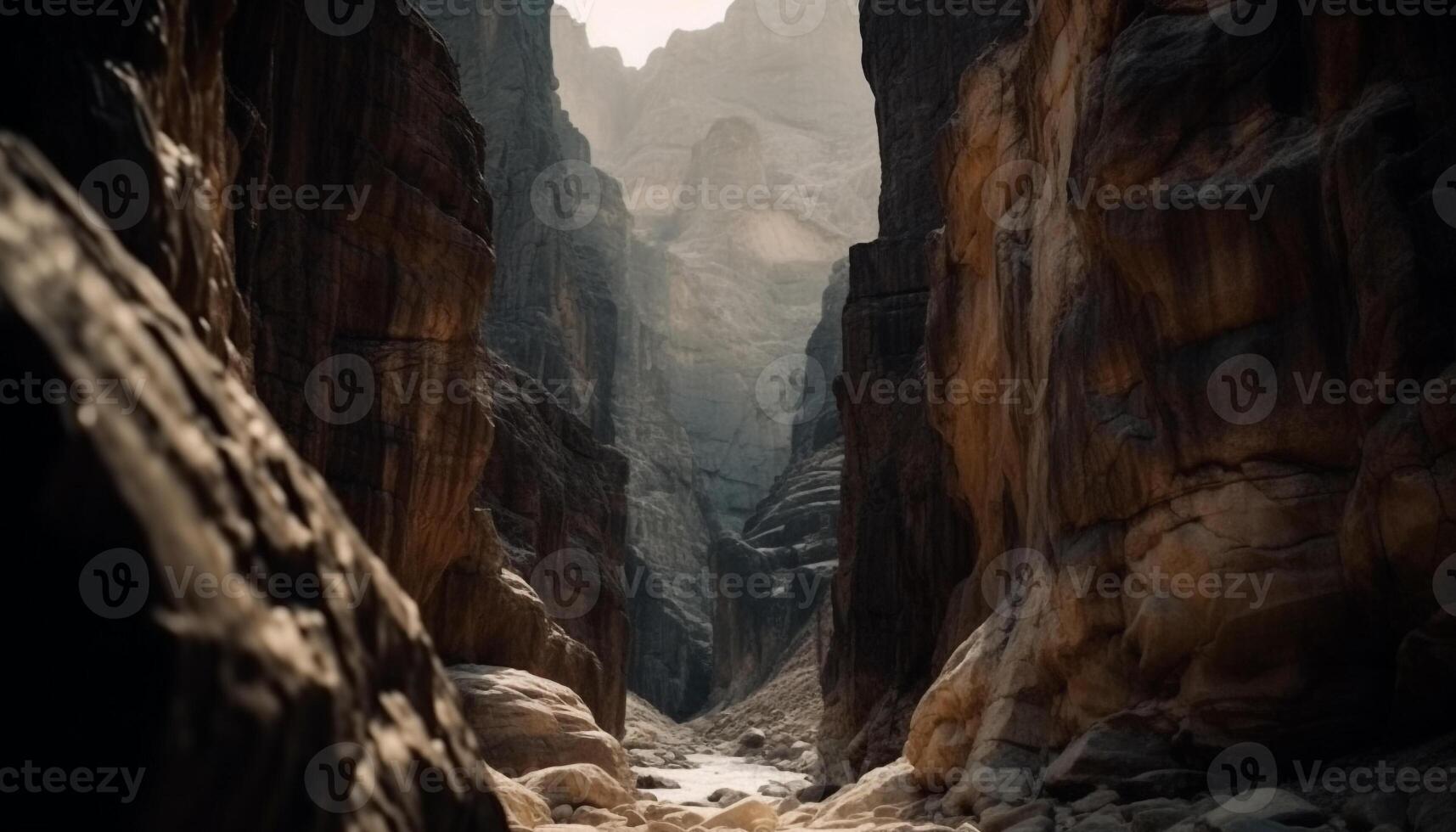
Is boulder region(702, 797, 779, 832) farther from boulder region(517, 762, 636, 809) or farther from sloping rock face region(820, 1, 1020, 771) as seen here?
sloping rock face region(820, 1, 1020, 771)

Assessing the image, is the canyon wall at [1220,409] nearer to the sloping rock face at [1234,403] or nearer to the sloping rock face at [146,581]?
the sloping rock face at [1234,403]

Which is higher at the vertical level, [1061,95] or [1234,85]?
[1061,95]

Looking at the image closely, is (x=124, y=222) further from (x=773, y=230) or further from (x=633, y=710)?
(x=773, y=230)

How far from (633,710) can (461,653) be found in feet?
137

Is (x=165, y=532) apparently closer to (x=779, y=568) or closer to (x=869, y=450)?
(x=869, y=450)

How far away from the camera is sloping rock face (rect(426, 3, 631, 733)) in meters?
38.8

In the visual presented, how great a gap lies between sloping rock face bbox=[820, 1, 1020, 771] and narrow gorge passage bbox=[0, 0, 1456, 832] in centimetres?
20

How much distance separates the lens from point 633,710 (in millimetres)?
64812

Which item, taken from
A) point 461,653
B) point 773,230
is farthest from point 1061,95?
point 773,230

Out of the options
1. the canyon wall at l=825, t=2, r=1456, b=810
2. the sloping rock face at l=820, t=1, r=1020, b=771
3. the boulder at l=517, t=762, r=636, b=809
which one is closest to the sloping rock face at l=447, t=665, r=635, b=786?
the boulder at l=517, t=762, r=636, b=809

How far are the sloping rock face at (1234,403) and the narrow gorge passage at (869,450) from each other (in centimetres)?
5

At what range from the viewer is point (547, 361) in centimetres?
7175

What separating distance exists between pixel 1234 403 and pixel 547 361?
6073 centimetres

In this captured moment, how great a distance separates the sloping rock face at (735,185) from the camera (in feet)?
400
